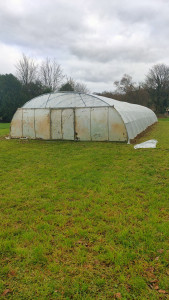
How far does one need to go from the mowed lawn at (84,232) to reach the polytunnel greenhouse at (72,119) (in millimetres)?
5259

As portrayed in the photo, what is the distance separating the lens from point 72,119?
41.1ft

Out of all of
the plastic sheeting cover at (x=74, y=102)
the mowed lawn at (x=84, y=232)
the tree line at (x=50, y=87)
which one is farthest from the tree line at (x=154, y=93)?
the mowed lawn at (x=84, y=232)

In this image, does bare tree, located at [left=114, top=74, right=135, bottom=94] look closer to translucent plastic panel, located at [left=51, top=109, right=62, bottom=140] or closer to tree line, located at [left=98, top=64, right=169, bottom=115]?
tree line, located at [left=98, top=64, right=169, bottom=115]

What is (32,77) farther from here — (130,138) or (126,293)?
(126,293)

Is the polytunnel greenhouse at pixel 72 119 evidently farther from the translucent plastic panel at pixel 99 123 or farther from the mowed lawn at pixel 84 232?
the mowed lawn at pixel 84 232

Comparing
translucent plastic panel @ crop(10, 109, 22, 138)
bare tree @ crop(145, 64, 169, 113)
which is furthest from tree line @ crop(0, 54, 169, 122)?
translucent plastic panel @ crop(10, 109, 22, 138)

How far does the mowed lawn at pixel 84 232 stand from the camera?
99.7 inches

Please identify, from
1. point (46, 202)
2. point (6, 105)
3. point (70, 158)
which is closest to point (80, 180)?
point (46, 202)

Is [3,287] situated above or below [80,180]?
below

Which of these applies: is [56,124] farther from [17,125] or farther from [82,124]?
[17,125]

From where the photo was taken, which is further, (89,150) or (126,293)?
(89,150)

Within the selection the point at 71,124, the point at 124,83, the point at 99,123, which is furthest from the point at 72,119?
the point at 124,83

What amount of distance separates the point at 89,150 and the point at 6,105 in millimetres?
28874

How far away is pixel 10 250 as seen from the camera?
313 centimetres
